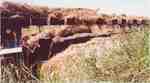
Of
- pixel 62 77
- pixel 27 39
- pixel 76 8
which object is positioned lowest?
pixel 62 77

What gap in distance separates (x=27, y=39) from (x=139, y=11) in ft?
3.27

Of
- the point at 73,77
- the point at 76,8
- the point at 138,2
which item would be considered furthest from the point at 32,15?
the point at 138,2

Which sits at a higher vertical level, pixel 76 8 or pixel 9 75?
pixel 76 8

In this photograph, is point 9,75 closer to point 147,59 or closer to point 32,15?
point 32,15

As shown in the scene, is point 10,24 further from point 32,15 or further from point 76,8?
point 76,8

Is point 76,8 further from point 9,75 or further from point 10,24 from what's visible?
point 9,75

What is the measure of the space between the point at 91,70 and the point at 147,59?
0.50 meters

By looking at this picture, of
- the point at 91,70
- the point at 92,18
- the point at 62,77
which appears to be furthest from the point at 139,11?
the point at 62,77

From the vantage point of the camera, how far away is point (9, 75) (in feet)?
11.3

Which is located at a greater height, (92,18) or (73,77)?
(92,18)

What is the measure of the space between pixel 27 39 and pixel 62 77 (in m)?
0.44

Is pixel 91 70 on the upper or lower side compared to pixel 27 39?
lower

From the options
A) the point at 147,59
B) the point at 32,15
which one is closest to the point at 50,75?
the point at 32,15

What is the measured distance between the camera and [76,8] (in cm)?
351
